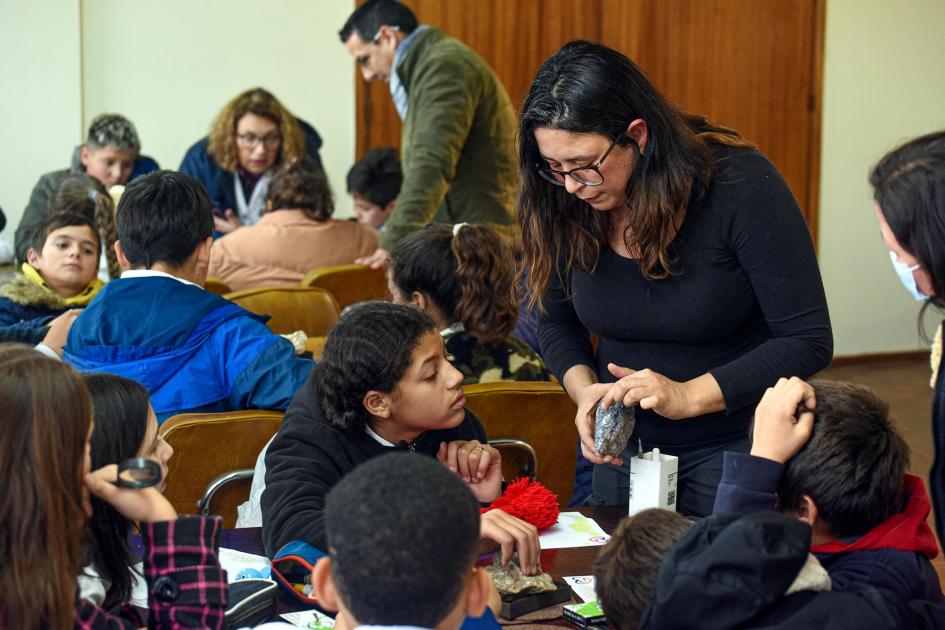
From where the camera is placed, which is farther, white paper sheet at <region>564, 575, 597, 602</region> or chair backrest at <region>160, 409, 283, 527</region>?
chair backrest at <region>160, 409, 283, 527</region>

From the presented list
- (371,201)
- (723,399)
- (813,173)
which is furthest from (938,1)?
(723,399)

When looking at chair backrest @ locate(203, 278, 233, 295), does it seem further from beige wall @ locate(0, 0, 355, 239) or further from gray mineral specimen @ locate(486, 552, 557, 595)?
gray mineral specimen @ locate(486, 552, 557, 595)

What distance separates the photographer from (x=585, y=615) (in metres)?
1.62

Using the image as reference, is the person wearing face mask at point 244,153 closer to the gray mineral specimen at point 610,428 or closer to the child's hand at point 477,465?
the child's hand at point 477,465

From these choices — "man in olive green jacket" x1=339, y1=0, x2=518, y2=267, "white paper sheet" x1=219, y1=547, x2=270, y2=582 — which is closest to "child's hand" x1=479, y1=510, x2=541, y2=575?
"white paper sheet" x1=219, y1=547, x2=270, y2=582

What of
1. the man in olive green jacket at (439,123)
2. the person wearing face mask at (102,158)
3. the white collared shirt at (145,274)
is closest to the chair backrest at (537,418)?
the white collared shirt at (145,274)

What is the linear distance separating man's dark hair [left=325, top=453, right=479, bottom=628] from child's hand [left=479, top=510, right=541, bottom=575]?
50cm

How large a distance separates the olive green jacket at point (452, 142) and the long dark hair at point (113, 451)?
248 cm

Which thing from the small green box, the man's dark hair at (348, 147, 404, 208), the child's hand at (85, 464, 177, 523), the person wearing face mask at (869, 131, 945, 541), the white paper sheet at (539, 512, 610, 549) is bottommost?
the white paper sheet at (539, 512, 610, 549)

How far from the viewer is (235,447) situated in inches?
Answer: 96.8

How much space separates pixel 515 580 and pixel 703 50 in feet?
20.3

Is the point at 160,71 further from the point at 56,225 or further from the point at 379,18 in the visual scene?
the point at 56,225

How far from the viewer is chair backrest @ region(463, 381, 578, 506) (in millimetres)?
2654

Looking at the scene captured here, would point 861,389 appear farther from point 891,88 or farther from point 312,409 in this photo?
point 891,88
